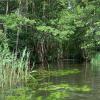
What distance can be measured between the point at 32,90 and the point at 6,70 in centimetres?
129

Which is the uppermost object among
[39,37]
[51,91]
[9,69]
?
[39,37]

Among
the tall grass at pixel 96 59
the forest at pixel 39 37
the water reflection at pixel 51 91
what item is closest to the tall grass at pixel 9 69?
the forest at pixel 39 37

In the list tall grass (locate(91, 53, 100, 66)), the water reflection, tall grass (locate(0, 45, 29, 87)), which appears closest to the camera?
the water reflection

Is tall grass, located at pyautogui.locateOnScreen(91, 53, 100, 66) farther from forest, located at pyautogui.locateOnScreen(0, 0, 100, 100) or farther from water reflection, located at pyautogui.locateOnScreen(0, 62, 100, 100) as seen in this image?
water reflection, located at pyautogui.locateOnScreen(0, 62, 100, 100)

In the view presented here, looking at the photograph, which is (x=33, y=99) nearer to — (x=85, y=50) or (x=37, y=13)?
(x=37, y=13)

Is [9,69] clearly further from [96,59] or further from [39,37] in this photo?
[96,59]

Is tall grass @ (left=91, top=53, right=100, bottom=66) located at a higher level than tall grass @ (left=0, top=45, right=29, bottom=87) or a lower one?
lower

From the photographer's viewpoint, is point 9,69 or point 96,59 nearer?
point 9,69

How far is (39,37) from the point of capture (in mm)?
22109

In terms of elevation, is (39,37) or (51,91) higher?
(39,37)

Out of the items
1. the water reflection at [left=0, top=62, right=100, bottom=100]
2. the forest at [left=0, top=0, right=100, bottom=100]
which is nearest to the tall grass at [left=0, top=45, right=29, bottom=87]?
the forest at [left=0, top=0, right=100, bottom=100]

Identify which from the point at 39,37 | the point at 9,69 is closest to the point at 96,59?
the point at 39,37

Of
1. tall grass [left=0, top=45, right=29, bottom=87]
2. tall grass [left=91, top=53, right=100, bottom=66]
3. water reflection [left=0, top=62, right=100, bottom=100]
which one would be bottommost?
tall grass [left=91, top=53, right=100, bottom=66]

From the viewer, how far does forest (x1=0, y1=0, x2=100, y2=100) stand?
41.8 ft
